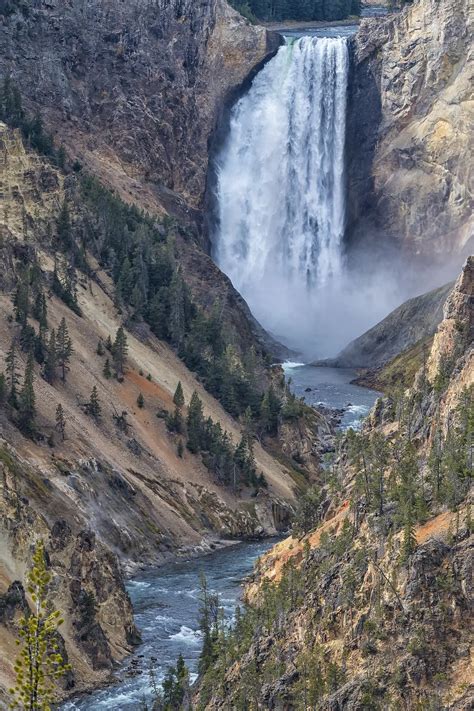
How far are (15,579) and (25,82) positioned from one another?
103 meters

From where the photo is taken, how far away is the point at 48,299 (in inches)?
4478

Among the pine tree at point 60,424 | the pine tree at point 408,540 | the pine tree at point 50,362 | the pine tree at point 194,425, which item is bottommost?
the pine tree at point 194,425

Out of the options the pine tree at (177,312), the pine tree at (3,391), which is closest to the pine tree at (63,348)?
the pine tree at (3,391)

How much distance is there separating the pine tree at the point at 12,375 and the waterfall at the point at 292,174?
299 ft

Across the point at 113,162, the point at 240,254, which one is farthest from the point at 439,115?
the point at 113,162

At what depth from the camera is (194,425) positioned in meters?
110

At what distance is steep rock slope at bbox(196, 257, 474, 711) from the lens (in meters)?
42.8

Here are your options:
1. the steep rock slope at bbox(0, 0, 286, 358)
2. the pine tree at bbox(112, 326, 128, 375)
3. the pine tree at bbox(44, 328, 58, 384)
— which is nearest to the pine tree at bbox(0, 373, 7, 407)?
the pine tree at bbox(44, 328, 58, 384)

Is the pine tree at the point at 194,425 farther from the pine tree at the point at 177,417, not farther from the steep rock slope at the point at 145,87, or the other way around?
the steep rock slope at the point at 145,87

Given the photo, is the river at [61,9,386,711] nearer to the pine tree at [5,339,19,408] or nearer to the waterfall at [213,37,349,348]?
the pine tree at [5,339,19,408]

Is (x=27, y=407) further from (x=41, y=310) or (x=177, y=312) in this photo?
(x=177, y=312)

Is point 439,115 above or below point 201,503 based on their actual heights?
above

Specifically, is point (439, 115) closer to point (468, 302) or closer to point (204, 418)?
point (204, 418)

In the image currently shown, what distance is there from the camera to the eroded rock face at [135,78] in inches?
6166
